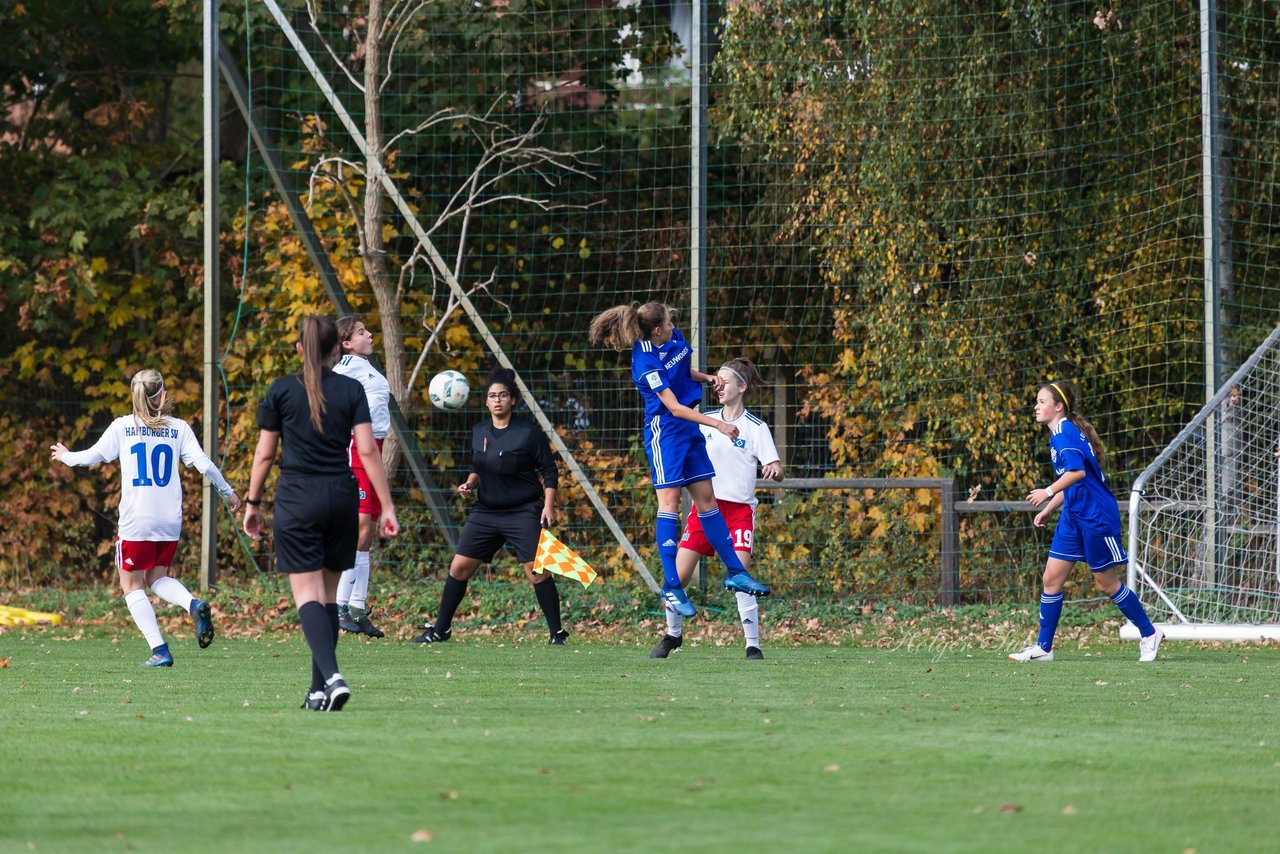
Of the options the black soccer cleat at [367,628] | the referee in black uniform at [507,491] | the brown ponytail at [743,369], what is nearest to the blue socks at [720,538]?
the brown ponytail at [743,369]

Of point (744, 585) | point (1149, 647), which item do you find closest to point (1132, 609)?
point (1149, 647)

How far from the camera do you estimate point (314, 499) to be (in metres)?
6.58

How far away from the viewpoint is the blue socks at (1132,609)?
387 inches

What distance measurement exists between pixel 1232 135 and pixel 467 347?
7.17 m

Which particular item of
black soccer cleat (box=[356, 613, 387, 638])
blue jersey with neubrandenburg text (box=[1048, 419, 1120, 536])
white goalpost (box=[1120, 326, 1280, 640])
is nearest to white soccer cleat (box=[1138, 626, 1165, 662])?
blue jersey with neubrandenburg text (box=[1048, 419, 1120, 536])

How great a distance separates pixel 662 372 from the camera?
9453 millimetres

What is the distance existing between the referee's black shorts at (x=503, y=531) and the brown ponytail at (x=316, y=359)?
4.21 meters

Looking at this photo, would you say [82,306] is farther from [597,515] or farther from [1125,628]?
[1125,628]

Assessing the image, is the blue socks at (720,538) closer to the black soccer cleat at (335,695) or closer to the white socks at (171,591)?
the white socks at (171,591)

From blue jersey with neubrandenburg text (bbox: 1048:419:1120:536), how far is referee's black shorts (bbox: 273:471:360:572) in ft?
16.2

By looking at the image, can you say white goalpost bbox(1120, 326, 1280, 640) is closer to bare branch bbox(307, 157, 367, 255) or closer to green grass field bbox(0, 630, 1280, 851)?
green grass field bbox(0, 630, 1280, 851)

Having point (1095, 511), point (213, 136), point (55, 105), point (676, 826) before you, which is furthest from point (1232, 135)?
point (55, 105)

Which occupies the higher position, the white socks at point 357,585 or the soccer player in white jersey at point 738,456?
the soccer player in white jersey at point 738,456

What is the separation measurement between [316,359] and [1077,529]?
5.33m
